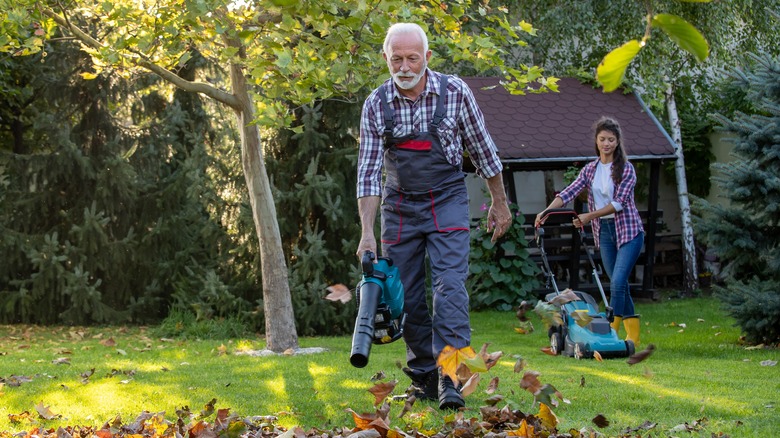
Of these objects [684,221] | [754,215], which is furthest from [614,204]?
[684,221]

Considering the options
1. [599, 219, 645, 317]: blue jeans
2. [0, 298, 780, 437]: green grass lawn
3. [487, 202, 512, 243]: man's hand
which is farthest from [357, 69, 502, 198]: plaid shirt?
[599, 219, 645, 317]: blue jeans

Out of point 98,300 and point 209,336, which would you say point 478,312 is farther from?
point 98,300

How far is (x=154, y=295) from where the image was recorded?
1311 cm

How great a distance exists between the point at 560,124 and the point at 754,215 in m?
5.77

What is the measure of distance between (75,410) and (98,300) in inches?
301

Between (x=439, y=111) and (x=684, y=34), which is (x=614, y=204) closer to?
(x=439, y=111)

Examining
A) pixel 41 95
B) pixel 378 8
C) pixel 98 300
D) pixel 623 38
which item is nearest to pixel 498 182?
pixel 378 8

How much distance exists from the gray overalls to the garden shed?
7.97m

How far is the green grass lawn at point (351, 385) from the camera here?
4758 mm

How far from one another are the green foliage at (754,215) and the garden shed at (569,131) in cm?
463

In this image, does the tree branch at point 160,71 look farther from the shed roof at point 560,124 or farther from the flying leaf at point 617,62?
the flying leaf at point 617,62

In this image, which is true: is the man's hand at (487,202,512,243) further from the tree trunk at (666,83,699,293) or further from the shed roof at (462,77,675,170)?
the tree trunk at (666,83,699,293)

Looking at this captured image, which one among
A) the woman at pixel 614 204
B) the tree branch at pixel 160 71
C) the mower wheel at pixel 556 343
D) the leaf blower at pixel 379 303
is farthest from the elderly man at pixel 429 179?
the tree branch at pixel 160 71

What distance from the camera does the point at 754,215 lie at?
8.20 m
